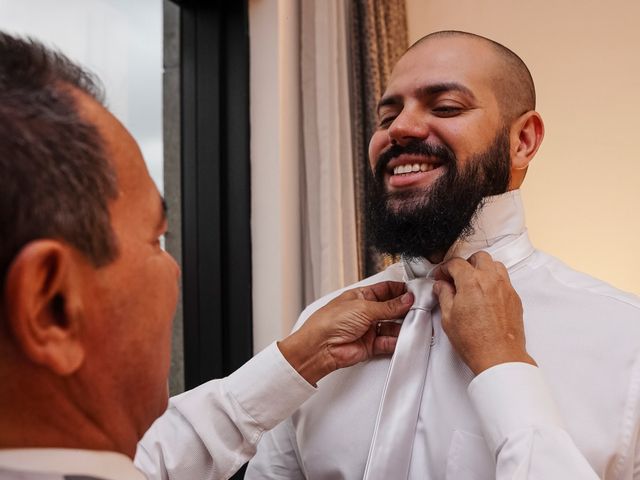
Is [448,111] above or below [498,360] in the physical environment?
above

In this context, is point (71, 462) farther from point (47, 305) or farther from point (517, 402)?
point (517, 402)

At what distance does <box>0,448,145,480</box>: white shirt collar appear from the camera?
51 centimetres

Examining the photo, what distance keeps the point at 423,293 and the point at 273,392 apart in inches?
12.9

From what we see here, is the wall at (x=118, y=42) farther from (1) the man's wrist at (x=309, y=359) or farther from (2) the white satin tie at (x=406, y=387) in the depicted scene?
(2) the white satin tie at (x=406, y=387)

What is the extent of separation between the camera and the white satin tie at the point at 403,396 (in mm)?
1120

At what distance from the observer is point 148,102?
7.43 ft

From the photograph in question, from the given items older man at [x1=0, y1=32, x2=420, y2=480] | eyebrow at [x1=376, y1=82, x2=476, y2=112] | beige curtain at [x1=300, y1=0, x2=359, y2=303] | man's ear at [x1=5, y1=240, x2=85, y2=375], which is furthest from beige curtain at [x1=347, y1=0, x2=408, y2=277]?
man's ear at [x1=5, y1=240, x2=85, y2=375]

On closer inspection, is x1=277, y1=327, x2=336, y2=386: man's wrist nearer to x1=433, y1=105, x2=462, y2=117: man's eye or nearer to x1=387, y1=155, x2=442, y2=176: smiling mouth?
x1=387, y1=155, x2=442, y2=176: smiling mouth

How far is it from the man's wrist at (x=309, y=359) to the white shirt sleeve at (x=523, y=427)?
32 cm

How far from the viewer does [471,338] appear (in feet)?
3.41

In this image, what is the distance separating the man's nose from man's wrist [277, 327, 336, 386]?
420mm

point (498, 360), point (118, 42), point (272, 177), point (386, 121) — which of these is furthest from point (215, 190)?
point (498, 360)

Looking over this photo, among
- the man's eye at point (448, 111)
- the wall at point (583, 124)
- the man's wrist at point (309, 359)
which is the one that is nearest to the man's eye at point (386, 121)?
the man's eye at point (448, 111)

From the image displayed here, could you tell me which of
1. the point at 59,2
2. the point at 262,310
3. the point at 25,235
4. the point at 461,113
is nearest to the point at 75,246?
the point at 25,235
